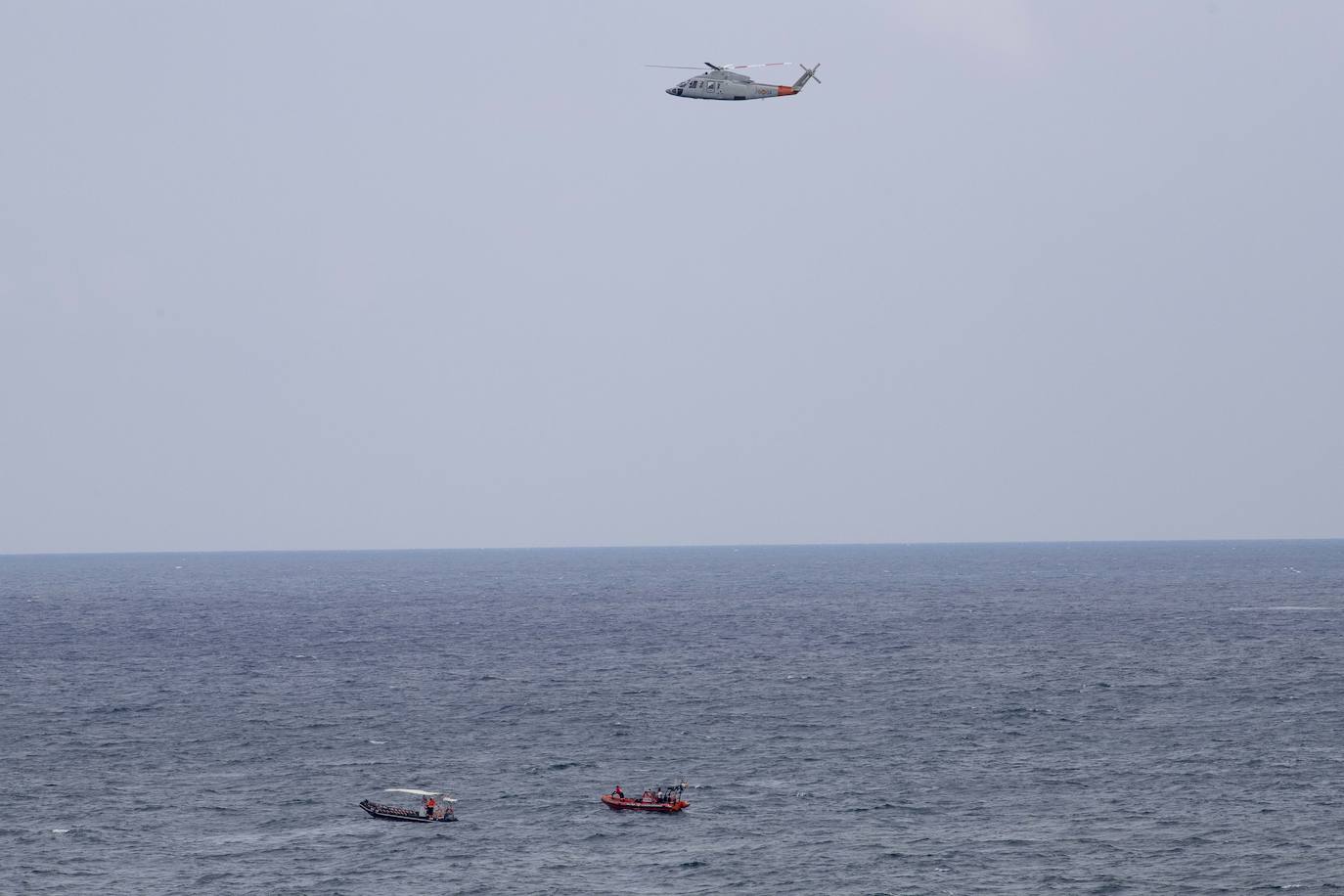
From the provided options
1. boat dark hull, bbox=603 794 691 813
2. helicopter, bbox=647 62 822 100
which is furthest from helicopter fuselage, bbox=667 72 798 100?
boat dark hull, bbox=603 794 691 813

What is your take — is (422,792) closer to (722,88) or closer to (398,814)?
(398,814)

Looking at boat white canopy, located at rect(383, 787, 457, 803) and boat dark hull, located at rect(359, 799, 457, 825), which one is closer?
boat dark hull, located at rect(359, 799, 457, 825)

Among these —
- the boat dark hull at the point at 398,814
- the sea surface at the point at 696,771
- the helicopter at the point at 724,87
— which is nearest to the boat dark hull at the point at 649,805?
the sea surface at the point at 696,771

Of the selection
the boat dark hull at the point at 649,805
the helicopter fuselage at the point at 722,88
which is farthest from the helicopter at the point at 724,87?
the boat dark hull at the point at 649,805

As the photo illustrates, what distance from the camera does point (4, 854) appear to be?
74.8m

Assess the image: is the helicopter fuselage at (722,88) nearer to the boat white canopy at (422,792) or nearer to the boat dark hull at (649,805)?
the boat dark hull at (649,805)

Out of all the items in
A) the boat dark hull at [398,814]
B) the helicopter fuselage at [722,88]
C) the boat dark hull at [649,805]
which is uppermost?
the helicopter fuselage at [722,88]

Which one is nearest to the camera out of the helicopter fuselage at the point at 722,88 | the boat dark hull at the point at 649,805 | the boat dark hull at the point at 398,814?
the boat dark hull at the point at 398,814

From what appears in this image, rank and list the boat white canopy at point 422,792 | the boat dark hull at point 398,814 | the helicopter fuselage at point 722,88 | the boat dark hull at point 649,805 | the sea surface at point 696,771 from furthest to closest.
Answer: the helicopter fuselage at point 722,88, the boat dark hull at point 649,805, the boat white canopy at point 422,792, the boat dark hull at point 398,814, the sea surface at point 696,771

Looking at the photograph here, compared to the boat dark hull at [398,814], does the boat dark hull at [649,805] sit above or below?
above

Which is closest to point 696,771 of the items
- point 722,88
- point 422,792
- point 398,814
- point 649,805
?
point 649,805

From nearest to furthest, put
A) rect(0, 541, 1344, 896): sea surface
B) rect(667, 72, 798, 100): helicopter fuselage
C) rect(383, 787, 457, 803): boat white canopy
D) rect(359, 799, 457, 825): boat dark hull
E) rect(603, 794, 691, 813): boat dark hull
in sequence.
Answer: rect(0, 541, 1344, 896): sea surface → rect(359, 799, 457, 825): boat dark hull → rect(383, 787, 457, 803): boat white canopy → rect(603, 794, 691, 813): boat dark hull → rect(667, 72, 798, 100): helicopter fuselage

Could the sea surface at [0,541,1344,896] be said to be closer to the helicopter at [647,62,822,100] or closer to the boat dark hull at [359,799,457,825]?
the boat dark hull at [359,799,457,825]

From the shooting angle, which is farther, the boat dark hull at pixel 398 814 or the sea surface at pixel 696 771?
the boat dark hull at pixel 398 814
